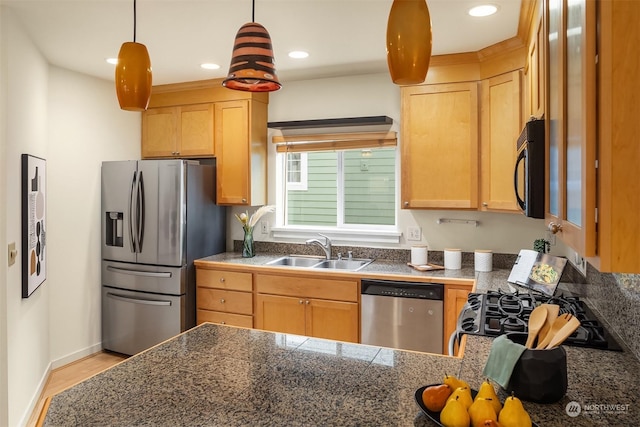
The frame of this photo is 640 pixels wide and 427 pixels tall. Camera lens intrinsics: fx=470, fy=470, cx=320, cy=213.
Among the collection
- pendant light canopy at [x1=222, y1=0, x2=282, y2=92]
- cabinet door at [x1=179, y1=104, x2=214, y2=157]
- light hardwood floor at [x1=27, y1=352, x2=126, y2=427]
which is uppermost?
cabinet door at [x1=179, y1=104, x2=214, y2=157]

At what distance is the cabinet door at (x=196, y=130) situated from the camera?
161 inches

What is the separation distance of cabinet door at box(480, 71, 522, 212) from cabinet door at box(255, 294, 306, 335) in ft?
4.97

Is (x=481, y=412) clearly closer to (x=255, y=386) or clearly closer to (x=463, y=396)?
(x=463, y=396)

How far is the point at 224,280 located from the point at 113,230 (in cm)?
113

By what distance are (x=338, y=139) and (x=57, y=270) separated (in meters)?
2.52

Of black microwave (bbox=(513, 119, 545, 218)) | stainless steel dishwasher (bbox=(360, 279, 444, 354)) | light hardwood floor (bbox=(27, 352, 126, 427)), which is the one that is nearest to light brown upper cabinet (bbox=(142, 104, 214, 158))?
light hardwood floor (bbox=(27, 352, 126, 427))

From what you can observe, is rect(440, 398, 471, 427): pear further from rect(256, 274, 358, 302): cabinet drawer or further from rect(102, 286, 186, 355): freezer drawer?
rect(102, 286, 186, 355): freezer drawer

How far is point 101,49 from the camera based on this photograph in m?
3.21

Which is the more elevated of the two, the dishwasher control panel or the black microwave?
the black microwave

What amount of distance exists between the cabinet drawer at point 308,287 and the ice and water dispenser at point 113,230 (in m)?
1.34

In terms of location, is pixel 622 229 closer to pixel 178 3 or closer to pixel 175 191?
pixel 178 3

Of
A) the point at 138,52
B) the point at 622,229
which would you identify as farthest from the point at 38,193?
the point at 622,229

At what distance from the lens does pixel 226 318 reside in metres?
3.71

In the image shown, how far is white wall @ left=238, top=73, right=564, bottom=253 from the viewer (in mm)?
3475
